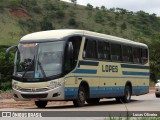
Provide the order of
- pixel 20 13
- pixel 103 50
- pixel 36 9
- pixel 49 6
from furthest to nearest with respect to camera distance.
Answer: pixel 49 6 < pixel 36 9 < pixel 20 13 < pixel 103 50

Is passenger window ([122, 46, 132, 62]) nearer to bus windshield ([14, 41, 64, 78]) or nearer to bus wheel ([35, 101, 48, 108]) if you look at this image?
bus wheel ([35, 101, 48, 108])

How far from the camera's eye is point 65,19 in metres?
112

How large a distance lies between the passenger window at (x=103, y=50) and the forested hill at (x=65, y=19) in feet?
187

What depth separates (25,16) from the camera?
105438mm

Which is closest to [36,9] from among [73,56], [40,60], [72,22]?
[72,22]

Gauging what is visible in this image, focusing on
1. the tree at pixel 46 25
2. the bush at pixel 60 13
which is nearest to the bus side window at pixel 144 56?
the tree at pixel 46 25

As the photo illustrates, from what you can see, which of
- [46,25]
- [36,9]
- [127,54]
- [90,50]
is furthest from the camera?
[36,9]

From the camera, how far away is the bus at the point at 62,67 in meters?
20.6

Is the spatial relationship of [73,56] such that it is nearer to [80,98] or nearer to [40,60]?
[40,60]

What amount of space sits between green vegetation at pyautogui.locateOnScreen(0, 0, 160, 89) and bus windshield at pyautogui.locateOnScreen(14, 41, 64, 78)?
195 ft

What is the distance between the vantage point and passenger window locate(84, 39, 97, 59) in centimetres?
2244

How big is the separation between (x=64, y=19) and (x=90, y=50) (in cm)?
8942

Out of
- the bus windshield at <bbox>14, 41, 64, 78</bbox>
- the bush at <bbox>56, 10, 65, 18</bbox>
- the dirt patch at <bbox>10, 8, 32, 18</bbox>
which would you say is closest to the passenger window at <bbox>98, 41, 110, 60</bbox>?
the bus windshield at <bbox>14, 41, 64, 78</bbox>

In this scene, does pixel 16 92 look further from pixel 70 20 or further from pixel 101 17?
pixel 101 17
